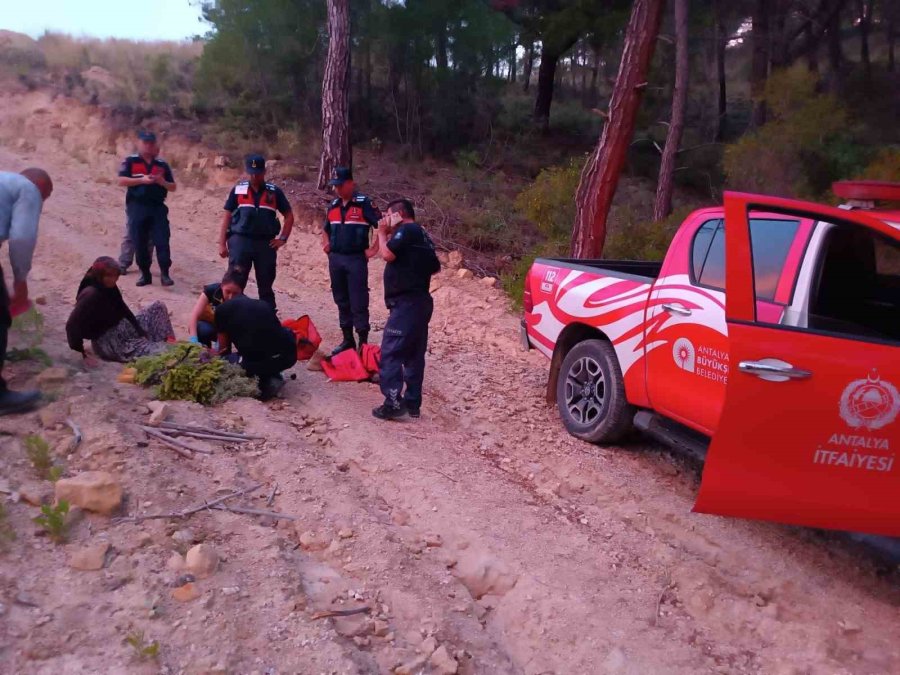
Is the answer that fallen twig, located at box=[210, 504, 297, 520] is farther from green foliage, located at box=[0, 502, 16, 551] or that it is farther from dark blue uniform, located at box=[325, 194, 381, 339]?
dark blue uniform, located at box=[325, 194, 381, 339]

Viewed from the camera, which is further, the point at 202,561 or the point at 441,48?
the point at 441,48

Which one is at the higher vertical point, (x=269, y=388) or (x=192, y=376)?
(x=192, y=376)

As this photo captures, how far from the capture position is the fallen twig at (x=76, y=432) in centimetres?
413

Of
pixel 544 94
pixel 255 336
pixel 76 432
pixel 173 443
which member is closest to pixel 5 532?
pixel 76 432

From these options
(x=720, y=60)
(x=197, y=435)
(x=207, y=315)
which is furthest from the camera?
(x=720, y=60)

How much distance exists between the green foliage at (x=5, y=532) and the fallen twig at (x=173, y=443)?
1.06m

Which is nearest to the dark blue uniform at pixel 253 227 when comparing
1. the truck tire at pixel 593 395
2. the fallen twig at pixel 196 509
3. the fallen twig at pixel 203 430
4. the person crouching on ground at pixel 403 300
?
the person crouching on ground at pixel 403 300

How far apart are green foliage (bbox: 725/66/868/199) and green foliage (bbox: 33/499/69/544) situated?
14306mm

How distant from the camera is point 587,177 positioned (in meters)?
9.26

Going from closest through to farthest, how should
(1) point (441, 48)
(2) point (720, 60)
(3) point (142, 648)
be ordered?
1. (3) point (142, 648)
2. (1) point (441, 48)
3. (2) point (720, 60)

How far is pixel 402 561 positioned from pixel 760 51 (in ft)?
64.1

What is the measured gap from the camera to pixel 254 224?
23.5ft

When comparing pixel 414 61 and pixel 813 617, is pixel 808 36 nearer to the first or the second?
pixel 414 61

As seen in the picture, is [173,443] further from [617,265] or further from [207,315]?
[617,265]
